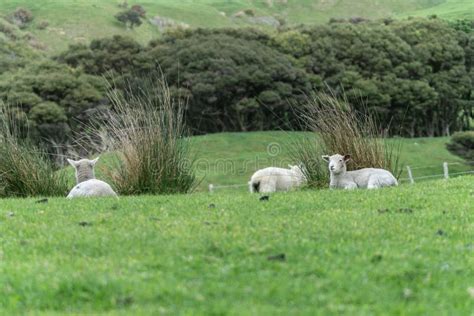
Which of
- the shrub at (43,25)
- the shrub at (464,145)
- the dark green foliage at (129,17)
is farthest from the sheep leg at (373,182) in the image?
the dark green foliage at (129,17)

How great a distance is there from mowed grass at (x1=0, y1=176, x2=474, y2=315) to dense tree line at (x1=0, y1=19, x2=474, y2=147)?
Answer: 37.8 meters

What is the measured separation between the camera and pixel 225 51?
55.1 meters

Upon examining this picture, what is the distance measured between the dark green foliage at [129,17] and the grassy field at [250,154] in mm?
70185

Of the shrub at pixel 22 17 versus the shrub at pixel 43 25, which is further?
the shrub at pixel 43 25

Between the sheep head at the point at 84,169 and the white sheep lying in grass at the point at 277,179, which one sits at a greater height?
the sheep head at the point at 84,169

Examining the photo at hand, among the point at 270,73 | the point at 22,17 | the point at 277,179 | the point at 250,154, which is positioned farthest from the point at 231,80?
the point at 22,17

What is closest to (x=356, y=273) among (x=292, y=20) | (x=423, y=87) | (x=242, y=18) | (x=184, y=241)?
(x=184, y=241)

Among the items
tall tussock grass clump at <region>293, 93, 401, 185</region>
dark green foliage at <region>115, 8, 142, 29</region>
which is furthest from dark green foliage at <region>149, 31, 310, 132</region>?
dark green foliage at <region>115, 8, 142, 29</region>

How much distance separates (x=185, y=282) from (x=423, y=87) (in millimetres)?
55373

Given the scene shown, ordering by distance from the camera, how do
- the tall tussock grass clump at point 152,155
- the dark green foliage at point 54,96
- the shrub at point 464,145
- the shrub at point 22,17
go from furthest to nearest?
the shrub at point 22,17 < the dark green foliage at point 54,96 < the shrub at point 464,145 < the tall tussock grass clump at point 152,155

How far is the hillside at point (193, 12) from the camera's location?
11069cm

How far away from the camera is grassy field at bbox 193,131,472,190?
39169 mm

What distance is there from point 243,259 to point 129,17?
371 ft

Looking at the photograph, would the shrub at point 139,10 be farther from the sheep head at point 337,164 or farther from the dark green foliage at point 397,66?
the sheep head at point 337,164
